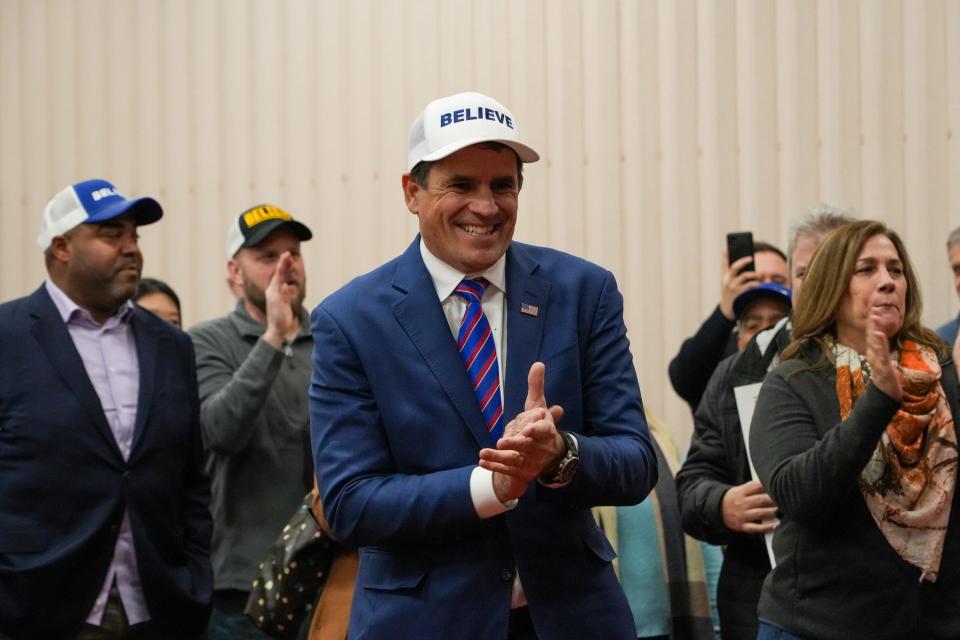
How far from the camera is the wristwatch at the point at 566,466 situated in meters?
1.91

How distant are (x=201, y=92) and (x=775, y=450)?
11.6 ft

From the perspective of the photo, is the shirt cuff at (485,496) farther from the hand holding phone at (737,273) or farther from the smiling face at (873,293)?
the hand holding phone at (737,273)

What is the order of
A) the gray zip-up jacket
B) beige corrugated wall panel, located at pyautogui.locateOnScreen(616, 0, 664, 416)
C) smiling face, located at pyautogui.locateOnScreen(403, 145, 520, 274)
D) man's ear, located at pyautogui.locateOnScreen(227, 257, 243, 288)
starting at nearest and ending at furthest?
smiling face, located at pyautogui.locateOnScreen(403, 145, 520, 274) < the gray zip-up jacket < man's ear, located at pyautogui.locateOnScreen(227, 257, 243, 288) < beige corrugated wall panel, located at pyautogui.locateOnScreen(616, 0, 664, 416)

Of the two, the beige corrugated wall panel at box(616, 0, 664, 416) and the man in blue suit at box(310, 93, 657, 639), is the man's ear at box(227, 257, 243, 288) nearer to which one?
the beige corrugated wall panel at box(616, 0, 664, 416)

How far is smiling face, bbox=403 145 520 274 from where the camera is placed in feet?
6.91

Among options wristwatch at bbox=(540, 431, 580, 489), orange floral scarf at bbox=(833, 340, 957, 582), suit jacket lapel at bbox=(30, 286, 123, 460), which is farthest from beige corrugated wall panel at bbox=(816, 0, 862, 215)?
wristwatch at bbox=(540, 431, 580, 489)

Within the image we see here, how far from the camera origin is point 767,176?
4828 millimetres

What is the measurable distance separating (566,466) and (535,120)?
3242 millimetres

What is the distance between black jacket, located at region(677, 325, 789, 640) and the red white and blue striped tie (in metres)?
1.18

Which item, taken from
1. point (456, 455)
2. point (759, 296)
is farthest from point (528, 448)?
point (759, 296)

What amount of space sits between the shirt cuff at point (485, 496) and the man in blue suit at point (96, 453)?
5.34ft

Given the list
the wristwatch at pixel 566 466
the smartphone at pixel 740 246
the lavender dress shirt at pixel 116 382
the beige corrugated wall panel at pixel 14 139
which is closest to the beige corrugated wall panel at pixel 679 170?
the smartphone at pixel 740 246

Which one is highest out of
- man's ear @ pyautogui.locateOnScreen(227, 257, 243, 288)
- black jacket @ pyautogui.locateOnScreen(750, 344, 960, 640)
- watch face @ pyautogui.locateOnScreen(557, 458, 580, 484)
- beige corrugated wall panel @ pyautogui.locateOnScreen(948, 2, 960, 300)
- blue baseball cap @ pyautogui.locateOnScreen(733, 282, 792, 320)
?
beige corrugated wall panel @ pyautogui.locateOnScreen(948, 2, 960, 300)

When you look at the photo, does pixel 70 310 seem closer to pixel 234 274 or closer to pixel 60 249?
pixel 60 249
